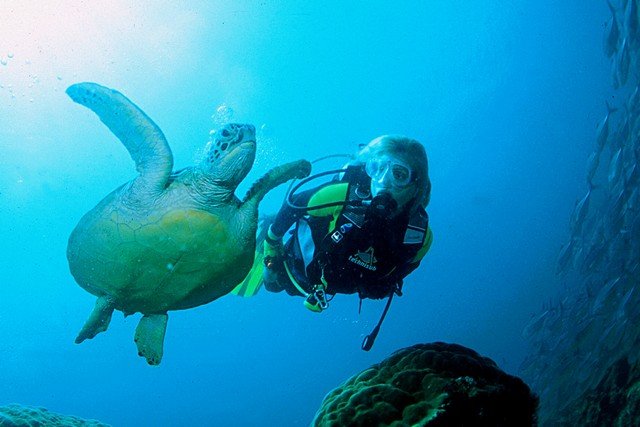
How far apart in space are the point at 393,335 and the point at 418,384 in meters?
54.7

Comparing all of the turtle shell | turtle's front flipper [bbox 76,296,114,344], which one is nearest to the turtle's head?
the turtle shell

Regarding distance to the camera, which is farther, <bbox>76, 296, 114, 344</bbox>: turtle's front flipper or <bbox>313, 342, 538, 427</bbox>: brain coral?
<bbox>76, 296, 114, 344</bbox>: turtle's front flipper

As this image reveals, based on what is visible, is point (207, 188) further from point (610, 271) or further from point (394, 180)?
point (610, 271)

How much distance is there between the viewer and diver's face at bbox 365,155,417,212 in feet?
10.3

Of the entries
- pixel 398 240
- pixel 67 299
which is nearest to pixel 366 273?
pixel 398 240

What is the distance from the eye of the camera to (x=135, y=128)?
2957mm

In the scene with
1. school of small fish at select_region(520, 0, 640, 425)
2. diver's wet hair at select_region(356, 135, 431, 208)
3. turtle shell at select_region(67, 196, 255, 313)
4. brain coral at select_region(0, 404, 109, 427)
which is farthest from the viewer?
school of small fish at select_region(520, 0, 640, 425)

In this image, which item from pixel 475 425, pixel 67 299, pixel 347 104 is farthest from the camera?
pixel 67 299

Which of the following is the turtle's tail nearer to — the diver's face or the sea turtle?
the sea turtle

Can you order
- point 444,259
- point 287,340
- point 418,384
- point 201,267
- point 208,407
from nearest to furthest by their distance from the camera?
point 418,384, point 201,267, point 444,259, point 208,407, point 287,340

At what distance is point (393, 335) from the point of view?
175ft

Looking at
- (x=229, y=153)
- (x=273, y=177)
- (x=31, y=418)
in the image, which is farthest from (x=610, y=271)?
(x=31, y=418)

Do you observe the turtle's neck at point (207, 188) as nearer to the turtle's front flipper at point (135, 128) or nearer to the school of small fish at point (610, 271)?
the turtle's front flipper at point (135, 128)

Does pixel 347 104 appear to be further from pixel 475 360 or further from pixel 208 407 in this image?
pixel 208 407
